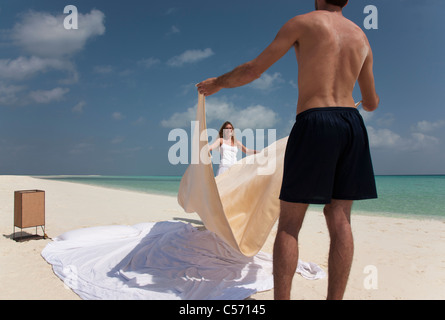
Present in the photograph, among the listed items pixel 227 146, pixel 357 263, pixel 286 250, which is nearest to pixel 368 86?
pixel 286 250

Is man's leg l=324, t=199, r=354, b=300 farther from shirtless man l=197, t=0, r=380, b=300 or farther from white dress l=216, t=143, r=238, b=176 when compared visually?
white dress l=216, t=143, r=238, b=176

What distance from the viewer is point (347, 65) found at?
200cm

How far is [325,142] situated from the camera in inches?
73.9

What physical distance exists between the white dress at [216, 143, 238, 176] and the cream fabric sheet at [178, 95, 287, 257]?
2.07 metres

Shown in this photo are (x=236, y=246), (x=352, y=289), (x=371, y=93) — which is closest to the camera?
(x=371, y=93)

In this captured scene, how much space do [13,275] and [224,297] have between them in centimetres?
240

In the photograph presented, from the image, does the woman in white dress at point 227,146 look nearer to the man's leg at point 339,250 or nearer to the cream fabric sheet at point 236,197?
the cream fabric sheet at point 236,197

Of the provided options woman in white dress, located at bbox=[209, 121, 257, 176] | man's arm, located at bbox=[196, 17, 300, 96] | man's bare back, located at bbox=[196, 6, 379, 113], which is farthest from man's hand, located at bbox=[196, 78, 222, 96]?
woman in white dress, located at bbox=[209, 121, 257, 176]

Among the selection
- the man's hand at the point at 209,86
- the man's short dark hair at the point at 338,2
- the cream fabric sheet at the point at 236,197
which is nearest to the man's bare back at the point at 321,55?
the man's short dark hair at the point at 338,2

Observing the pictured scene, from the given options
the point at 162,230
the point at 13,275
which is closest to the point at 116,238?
the point at 162,230

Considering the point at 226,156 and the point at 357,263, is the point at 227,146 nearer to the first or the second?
the point at 226,156

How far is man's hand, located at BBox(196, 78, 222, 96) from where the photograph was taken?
2.36m

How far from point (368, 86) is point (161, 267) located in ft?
9.21
